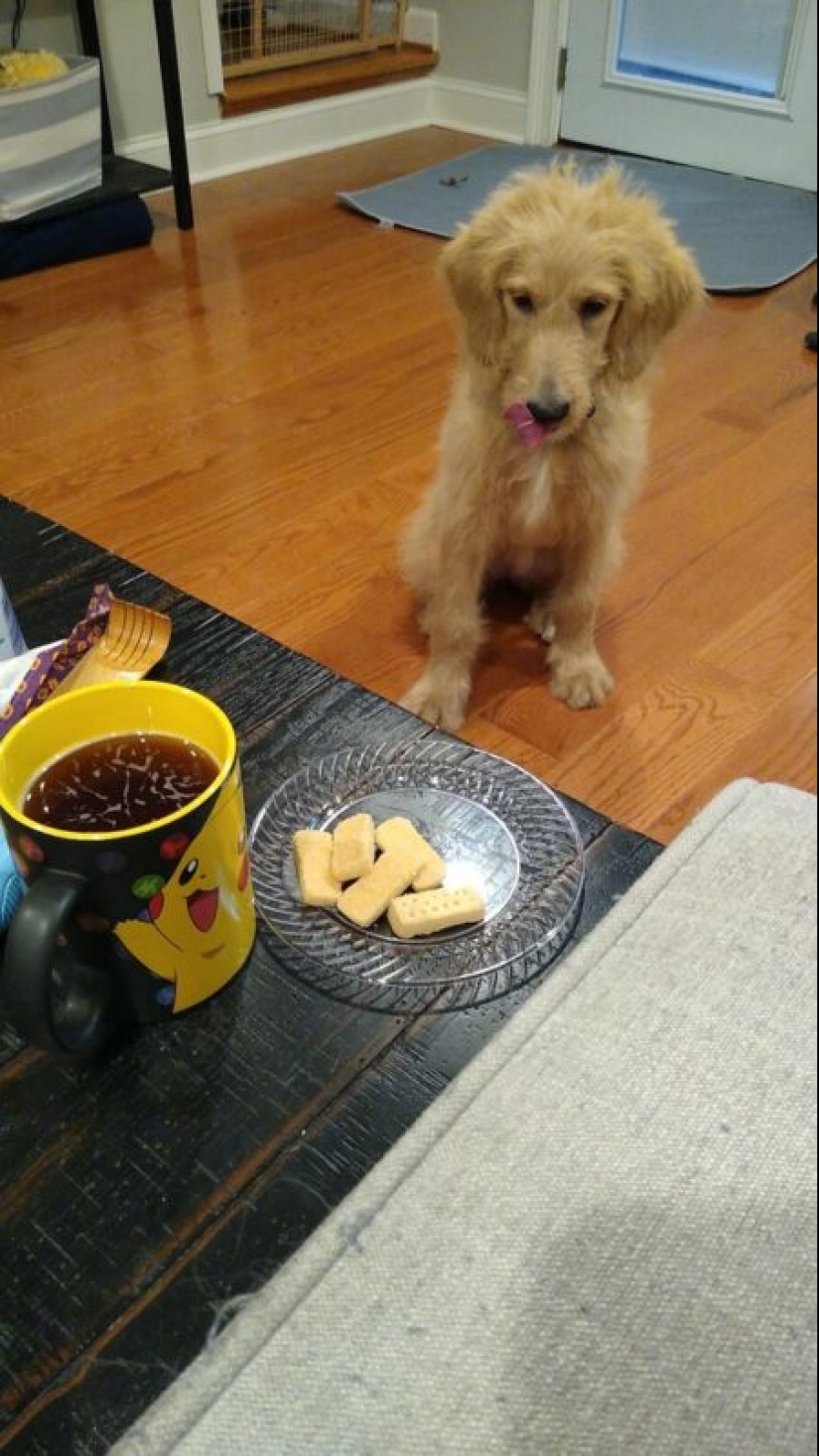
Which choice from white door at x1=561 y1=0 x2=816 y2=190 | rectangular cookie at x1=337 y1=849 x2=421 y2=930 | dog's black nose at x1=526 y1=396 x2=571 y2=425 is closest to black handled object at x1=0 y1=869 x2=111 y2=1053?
rectangular cookie at x1=337 y1=849 x2=421 y2=930

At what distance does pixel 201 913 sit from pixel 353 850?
3.6 inches

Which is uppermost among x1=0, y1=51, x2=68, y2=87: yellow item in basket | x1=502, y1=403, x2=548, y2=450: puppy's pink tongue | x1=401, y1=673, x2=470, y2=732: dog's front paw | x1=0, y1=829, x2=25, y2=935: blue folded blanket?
x1=0, y1=51, x2=68, y2=87: yellow item in basket

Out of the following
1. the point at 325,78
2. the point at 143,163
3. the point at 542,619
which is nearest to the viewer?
the point at 325,78

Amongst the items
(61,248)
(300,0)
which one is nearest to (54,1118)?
(300,0)

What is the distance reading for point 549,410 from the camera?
84 cm

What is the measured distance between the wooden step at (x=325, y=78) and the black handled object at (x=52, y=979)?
424 millimetres

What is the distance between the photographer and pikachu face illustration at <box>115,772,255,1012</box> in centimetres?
35

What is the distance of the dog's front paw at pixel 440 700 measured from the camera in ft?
3.53

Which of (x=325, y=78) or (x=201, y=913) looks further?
(x=325, y=78)

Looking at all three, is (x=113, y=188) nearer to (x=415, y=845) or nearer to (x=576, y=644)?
(x=576, y=644)

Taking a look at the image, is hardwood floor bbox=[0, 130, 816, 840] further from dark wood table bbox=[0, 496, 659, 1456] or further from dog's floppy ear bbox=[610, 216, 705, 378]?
dark wood table bbox=[0, 496, 659, 1456]

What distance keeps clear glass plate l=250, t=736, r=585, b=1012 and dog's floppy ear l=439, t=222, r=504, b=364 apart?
1.62ft

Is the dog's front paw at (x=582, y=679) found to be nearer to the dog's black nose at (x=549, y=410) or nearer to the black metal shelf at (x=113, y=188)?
the dog's black nose at (x=549, y=410)

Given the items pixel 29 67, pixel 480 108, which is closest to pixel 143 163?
pixel 29 67
